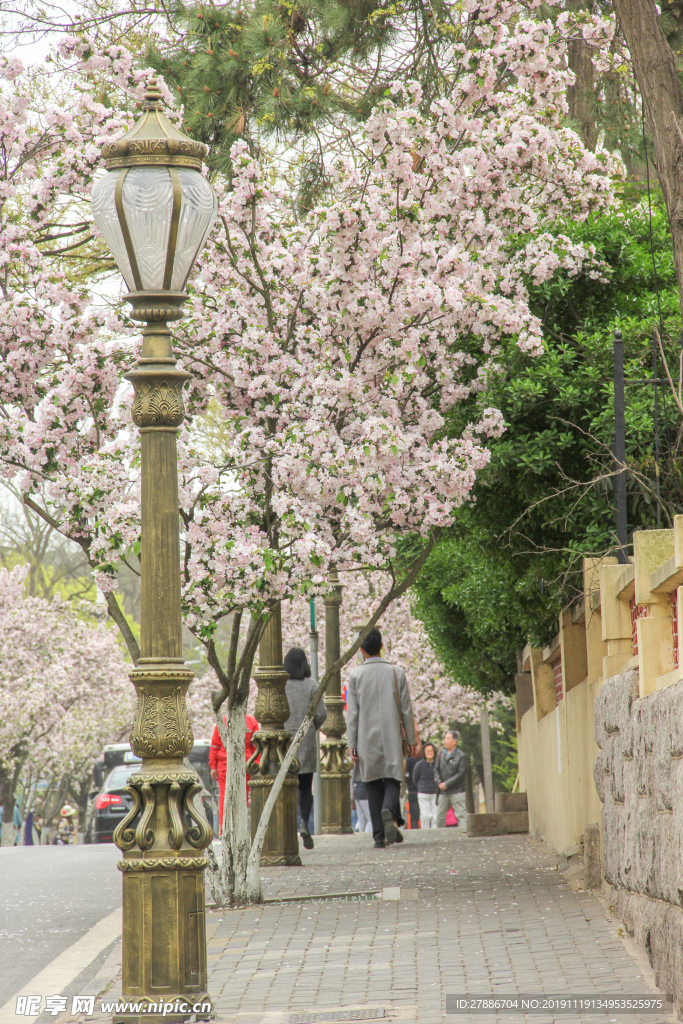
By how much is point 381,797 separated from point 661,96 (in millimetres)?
7863

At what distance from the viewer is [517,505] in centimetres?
976

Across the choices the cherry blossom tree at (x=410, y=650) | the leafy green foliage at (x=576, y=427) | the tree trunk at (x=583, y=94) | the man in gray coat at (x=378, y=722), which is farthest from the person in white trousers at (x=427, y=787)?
the tree trunk at (x=583, y=94)

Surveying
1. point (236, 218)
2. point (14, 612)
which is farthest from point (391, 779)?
point (14, 612)

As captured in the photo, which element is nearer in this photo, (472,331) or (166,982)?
(166,982)

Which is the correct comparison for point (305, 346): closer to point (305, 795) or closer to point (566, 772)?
point (566, 772)

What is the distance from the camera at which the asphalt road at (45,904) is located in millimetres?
8008

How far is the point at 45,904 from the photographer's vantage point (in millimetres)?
11055

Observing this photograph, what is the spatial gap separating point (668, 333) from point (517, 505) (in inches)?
68.2

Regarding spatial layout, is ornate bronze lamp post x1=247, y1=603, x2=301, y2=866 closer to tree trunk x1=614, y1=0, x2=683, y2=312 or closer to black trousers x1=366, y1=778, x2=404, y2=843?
black trousers x1=366, y1=778, x2=404, y2=843

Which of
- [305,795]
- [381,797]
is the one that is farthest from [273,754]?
[305,795]

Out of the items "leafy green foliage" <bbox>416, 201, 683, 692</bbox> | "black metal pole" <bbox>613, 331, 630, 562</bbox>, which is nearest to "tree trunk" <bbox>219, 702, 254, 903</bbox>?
"leafy green foliage" <bbox>416, 201, 683, 692</bbox>

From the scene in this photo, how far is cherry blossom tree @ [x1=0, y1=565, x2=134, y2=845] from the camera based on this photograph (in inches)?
1426

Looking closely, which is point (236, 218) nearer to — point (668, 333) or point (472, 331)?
point (472, 331)

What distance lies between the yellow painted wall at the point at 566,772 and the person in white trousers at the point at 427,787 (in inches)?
245
